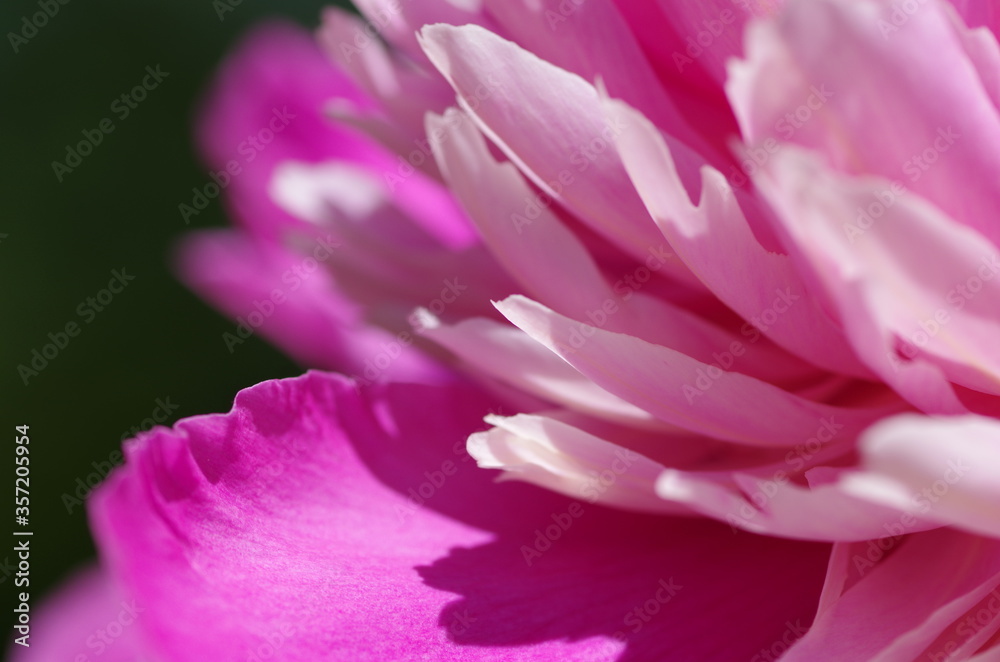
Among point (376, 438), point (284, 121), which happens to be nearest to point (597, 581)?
point (376, 438)

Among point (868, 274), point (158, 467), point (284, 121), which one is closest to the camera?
point (868, 274)

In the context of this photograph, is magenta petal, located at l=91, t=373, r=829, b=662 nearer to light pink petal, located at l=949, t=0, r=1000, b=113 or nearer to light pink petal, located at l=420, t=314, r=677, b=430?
light pink petal, located at l=420, t=314, r=677, b=430

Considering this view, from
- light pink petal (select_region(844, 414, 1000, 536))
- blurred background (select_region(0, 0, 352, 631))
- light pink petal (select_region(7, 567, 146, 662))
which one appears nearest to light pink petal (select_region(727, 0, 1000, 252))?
light pink petal (select_region(844, 414, 1000, 536))

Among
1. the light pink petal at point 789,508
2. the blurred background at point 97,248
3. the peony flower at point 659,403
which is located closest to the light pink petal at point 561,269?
the peony flower at point 659,403

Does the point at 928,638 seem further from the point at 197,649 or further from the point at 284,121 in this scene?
the point at 284,121

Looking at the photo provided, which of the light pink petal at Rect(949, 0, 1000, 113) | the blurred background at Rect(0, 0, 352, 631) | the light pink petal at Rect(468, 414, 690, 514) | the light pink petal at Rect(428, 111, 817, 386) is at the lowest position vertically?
the blurred background at Rect(0, 0, 352, 631)

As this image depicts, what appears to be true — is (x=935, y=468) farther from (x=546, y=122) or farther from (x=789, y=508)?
(x=546, y=122)

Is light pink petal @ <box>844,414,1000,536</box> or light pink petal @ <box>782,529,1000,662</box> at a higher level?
light pink petal @ <box>844,414,1000,536</box>
